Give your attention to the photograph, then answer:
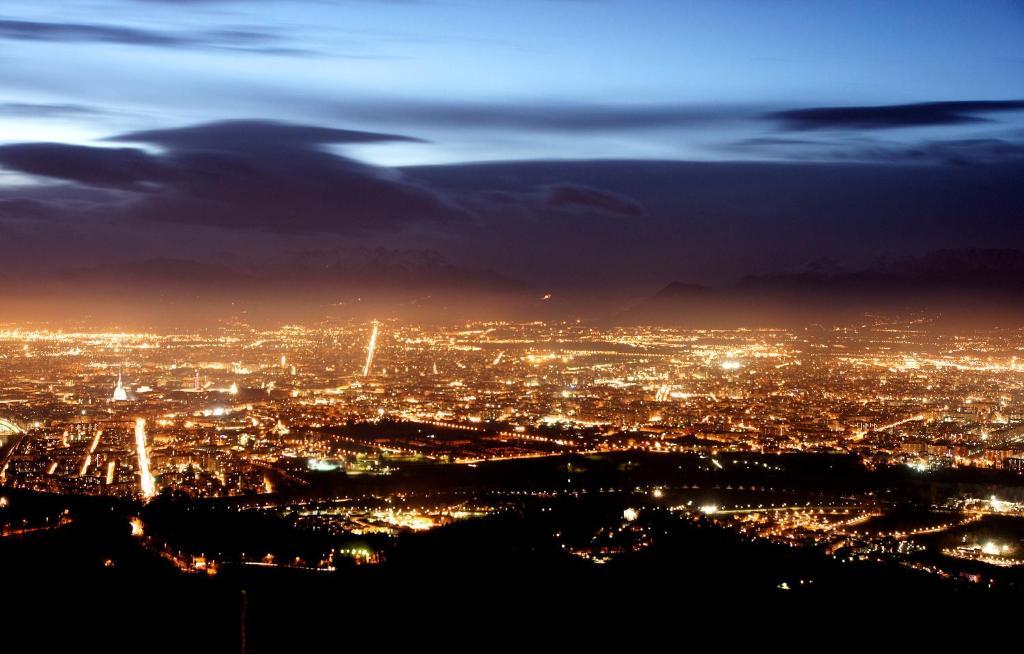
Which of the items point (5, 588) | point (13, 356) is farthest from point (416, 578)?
point (13, 356)

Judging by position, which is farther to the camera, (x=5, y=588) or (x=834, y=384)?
(x=834, y=384)

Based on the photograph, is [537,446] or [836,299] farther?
[836,299]

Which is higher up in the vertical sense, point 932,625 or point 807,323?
point 932,625

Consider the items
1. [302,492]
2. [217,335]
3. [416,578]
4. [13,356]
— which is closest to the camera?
[416,578]

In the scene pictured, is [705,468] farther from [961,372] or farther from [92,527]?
[961,372]

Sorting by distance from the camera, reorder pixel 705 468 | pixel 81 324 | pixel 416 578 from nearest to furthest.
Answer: pixel 416 578, pixel 705 468, pixel 81 324

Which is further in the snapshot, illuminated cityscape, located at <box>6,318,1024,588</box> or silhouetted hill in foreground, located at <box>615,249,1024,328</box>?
silhouetted hill in foreground, located at <box>615,249,1024,328</box>

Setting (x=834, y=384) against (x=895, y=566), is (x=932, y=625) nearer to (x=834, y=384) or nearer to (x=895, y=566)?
(x=895, y=566)

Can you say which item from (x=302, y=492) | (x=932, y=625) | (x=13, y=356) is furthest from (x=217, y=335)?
(x=932, y=625)

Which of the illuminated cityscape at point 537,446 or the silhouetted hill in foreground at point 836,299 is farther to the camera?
the silhouetted hill in foreground at point 836,299
